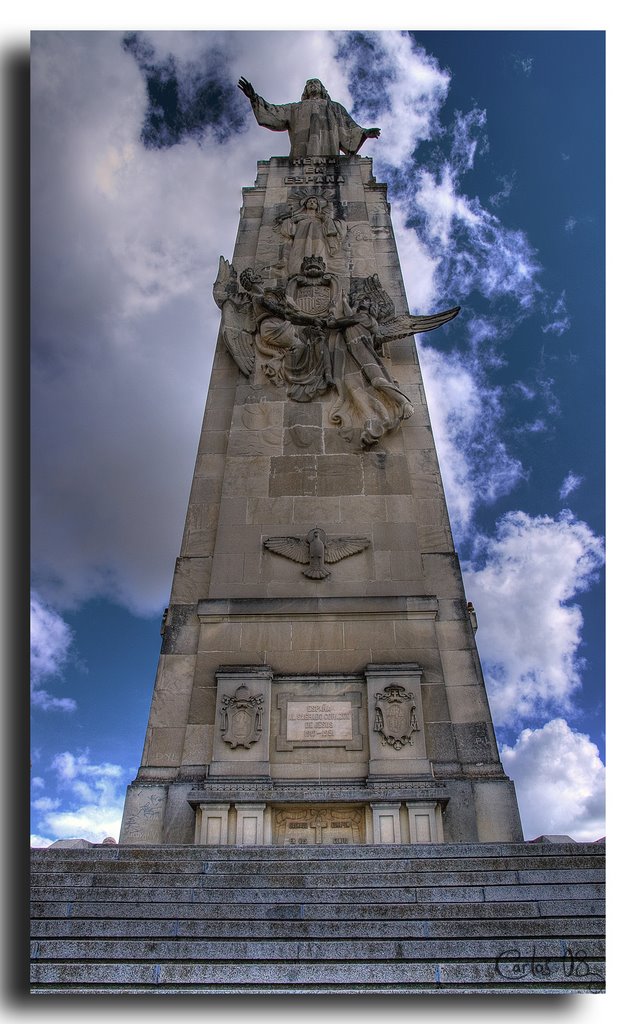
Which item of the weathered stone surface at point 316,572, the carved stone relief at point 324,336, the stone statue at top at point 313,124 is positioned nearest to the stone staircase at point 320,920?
the weathered stone surface at point 316,572

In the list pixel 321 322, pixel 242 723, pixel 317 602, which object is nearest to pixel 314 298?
pixel 321 322

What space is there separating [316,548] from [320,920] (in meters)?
6.85

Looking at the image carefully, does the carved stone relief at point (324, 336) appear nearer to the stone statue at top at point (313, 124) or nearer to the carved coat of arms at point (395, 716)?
the carved coat of arms at point (395, 716)

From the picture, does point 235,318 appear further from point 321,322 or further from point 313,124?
point 313,124

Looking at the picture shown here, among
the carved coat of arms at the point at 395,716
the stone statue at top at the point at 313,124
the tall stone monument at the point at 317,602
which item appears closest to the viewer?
the tall stone monument at the point at 317,602

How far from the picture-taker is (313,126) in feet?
66.1

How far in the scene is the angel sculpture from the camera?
11.9 m

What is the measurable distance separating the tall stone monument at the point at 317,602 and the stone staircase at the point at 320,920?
278 cm

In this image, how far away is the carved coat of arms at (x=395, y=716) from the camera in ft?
33.3

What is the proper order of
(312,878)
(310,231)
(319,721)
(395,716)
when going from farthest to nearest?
(310,231), (319,721), (395,716), (312,878)

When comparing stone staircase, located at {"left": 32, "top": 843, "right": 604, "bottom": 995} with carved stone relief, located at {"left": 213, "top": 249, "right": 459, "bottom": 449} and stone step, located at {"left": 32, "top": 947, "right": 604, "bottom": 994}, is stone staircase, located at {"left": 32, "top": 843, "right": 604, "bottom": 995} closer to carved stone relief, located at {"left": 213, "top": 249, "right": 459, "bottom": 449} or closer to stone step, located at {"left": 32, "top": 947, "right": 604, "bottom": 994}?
stone step, located at {"left": 32, "top": 947, "right": 604, "bottom": 994}

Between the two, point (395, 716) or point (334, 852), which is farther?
point (395, 716)

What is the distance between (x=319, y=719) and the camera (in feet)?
34.2

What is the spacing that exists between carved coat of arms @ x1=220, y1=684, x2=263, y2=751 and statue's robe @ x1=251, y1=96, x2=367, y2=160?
15.1 metres
